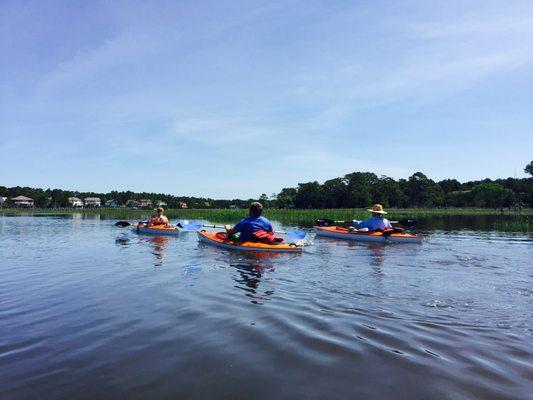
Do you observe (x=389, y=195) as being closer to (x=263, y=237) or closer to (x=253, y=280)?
(x=263, y=237)

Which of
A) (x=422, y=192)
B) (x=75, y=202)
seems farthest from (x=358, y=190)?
(x=75, y=202)

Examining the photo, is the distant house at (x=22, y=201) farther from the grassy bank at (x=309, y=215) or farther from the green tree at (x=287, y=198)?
the green tree at (x=287, y=198)

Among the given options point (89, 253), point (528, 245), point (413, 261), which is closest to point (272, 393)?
point (413, 261)

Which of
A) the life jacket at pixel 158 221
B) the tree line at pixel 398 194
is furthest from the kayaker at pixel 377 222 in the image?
the tree line at pixel 398 194

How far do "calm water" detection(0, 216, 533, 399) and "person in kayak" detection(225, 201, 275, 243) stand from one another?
3.79 m

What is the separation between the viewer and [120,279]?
29.0ft

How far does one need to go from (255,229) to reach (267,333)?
9.01m

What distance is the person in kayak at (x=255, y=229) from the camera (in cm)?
1381

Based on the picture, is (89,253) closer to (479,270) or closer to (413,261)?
(413,261)

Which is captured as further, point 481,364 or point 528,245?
point 528,245

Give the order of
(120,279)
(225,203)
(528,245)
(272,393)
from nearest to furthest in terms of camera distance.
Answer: (272,393) → (120,279) → (528,245) → (225,203)

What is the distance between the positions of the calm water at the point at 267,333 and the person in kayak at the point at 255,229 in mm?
3788

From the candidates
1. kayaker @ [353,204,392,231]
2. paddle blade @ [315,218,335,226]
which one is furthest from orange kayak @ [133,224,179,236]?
kayaker @ [353,204,392,231]

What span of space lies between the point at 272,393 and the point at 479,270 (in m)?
8.49
